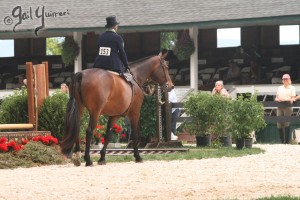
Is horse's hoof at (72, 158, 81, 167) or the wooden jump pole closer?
horse's hoof at (72, 158, 81, 167)

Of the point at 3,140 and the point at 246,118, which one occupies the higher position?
the point at 246,118

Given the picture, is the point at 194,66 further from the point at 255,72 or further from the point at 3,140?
the point at 3,140

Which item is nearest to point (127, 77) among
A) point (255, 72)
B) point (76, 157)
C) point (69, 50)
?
point (76, 157)

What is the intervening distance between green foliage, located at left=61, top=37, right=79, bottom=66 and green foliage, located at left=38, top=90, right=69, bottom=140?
16450 mm

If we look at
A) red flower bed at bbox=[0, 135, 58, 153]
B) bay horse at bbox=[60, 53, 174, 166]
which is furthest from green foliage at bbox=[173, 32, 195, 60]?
red flower bed at bbox=[0, 135, 58, 153]

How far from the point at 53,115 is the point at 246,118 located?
4.68 m

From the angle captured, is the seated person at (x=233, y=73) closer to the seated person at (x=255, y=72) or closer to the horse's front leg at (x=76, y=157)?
the seated person at (x=255, y=72)

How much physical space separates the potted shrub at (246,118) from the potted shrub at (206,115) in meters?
0.49

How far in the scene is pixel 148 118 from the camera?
21.2 meters

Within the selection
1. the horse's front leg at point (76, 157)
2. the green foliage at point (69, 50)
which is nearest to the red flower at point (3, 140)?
the horse's front leg at point (76, 157)

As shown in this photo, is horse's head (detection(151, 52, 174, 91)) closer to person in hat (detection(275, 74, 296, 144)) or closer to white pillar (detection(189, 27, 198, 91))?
person in hat (detection(275, 74, 296, 144))

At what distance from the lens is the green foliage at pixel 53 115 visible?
1714cm

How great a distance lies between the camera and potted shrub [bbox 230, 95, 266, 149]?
20031 millimetres

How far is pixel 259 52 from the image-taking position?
34.5 m
